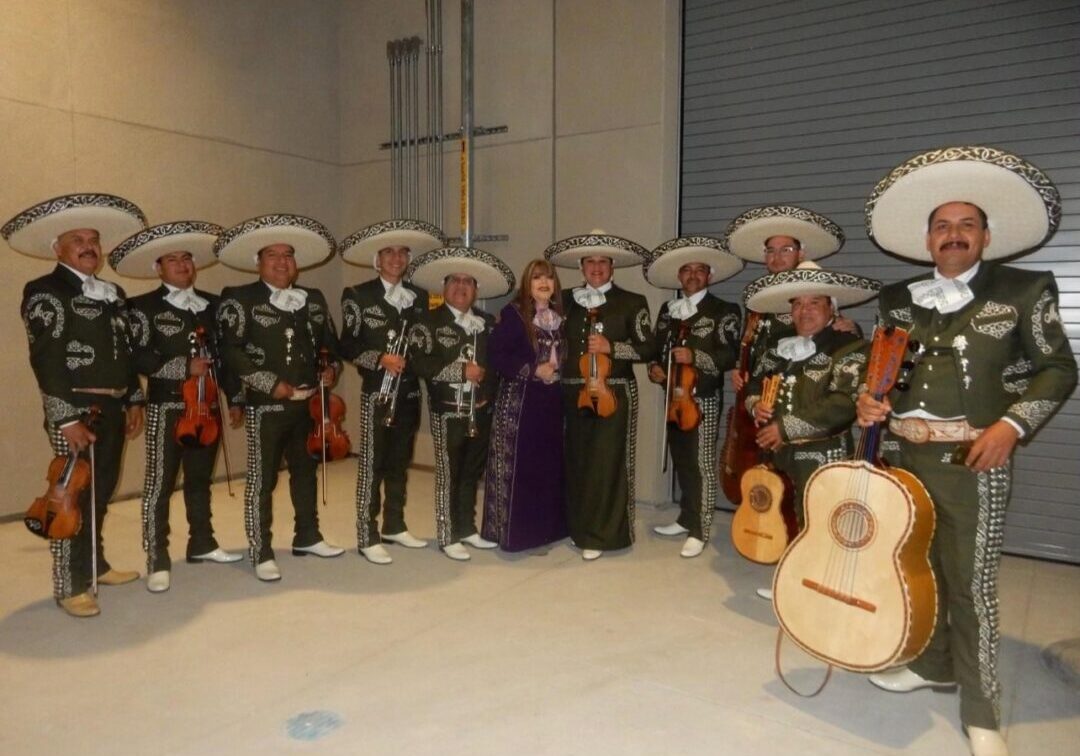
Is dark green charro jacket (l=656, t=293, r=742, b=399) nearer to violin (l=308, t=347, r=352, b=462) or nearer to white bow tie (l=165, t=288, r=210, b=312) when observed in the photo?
violin (l=308, t=347, r=352, b=462)

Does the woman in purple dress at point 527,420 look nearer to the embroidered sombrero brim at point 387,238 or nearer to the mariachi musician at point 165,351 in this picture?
the embroidered sombrero brim at point 387,238

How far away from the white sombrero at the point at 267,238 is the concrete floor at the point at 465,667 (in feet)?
5.20

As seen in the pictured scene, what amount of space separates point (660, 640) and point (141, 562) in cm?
275

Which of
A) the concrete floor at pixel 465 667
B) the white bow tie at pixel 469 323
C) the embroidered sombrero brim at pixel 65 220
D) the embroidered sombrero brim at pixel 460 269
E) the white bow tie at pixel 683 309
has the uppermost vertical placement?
the embroidered sombrero brim at pixel 65 220

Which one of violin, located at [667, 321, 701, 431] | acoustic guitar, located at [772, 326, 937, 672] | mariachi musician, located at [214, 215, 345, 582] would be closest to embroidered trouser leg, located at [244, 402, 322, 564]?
mariachi musician, located at [214, 215, 345, 582]

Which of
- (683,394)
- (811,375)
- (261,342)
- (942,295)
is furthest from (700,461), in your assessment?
(261,342)

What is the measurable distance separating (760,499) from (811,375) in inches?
24.6

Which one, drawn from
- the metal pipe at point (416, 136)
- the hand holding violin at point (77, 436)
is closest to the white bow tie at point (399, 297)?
the hand holding violin at point (77, 436)

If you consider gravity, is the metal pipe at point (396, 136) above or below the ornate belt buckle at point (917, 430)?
above

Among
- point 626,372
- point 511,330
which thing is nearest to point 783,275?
point 626,372

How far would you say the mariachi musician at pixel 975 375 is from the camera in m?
2.27

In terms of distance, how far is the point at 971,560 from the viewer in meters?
2.36

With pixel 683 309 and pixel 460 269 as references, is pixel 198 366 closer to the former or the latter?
pixel 460 269

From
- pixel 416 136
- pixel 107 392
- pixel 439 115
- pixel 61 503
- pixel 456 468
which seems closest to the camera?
pixel 61 503
